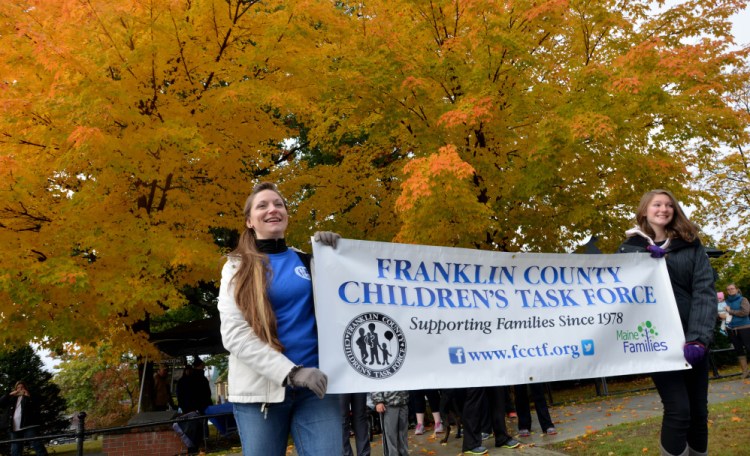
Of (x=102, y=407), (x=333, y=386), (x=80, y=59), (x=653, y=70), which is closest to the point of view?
(x=333, y=386)

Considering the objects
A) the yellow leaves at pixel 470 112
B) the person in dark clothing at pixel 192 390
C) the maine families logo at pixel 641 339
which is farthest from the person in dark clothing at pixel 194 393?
the maine families logo at pixel 641 339

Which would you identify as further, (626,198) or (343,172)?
(343,172)

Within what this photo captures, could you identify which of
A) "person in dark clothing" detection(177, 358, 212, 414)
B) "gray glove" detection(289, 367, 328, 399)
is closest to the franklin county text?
"gray glove" detection(289, 367, 328, 399)

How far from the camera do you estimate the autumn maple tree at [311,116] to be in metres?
8.84

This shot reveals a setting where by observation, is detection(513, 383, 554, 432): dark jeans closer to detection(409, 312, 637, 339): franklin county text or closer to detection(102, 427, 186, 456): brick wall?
detection(409, 312, 637, 339): franklin county text

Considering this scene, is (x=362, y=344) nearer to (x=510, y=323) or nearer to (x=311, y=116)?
(x=510, y=323)

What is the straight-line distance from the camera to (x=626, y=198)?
10586 mm

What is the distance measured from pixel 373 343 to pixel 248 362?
96cm

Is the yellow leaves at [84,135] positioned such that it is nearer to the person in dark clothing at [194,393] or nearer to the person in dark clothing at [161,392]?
the person in dark clothing at [194,393]

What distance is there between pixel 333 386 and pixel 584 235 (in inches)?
369

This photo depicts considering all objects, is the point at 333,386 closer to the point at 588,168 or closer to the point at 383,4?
the point at 588,168

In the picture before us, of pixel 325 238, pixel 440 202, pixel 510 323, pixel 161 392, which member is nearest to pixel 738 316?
pixel 440 202

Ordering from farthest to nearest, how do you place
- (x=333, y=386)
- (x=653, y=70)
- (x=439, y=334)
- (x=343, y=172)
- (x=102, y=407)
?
(x=102, y=407), (x=343, y=172), (x=653, y=70), (x=439, y=334), (x=333, y=386)

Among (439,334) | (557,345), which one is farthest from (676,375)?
(439,334)
